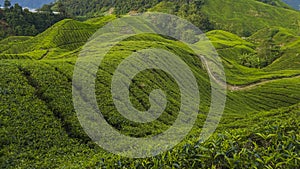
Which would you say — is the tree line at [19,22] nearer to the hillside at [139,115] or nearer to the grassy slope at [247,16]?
the hillside at [139,115]

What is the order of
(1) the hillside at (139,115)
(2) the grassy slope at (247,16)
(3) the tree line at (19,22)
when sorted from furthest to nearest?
1. (2) the grassy slope at (247,16)
2. (3) the tree line at (19,22)
3. (1) the hillside at (139,115)

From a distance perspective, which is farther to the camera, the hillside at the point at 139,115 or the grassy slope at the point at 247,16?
the grassy slope at the point at 247,16

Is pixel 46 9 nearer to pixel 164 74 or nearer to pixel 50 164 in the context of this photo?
pixel 164 74

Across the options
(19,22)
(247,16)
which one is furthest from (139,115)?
(247,16)

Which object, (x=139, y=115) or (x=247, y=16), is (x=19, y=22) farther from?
(x=247, y=16)

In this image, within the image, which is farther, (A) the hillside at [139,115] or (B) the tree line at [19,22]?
(B) the tree line at [19,22]

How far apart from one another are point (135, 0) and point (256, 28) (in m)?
68.3

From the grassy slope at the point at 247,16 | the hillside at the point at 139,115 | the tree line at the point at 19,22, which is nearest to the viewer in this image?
the hillside at the point at 139,115

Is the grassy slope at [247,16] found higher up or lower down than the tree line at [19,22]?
lower down

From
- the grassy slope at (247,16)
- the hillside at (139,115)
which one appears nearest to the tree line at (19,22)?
the hillside at (139,115)

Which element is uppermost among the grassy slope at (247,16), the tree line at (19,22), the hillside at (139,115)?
the hillside at (139,115)

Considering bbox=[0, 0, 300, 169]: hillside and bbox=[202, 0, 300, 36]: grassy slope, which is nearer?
bbox=[0, 0, 300, 169]: hillside

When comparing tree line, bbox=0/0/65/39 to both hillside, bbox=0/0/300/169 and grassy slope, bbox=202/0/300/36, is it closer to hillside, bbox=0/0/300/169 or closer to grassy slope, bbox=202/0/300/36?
hillside, bbox=0/0/300/169

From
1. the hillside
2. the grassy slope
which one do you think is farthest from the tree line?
the grassy slope
